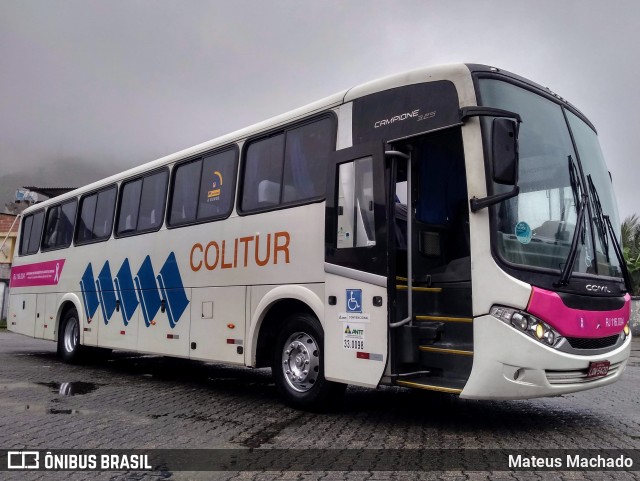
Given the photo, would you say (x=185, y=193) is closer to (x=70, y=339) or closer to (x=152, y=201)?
(x=152, y=201)

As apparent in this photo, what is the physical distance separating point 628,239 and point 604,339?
101ft

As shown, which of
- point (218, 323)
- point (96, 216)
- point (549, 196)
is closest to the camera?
point (549, 196)

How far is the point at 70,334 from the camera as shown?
12.1 meters

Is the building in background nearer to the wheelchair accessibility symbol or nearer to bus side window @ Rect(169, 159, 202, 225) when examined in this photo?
bus side window @ Rect(169, 159, 202, 225)

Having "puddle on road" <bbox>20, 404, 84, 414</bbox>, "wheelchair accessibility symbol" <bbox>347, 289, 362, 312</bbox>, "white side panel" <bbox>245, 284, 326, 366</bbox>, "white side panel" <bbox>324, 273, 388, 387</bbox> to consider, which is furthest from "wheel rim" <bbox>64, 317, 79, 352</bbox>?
"wheelchair accessibility symbol" <bbox>347, 289, 362, 312</bbox>

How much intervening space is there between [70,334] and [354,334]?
27.5 feet

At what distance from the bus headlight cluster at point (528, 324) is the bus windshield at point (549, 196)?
43 centimetres

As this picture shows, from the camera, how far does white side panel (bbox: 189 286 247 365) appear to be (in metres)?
7.44

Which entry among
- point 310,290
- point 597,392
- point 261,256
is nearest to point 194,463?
point 310,290

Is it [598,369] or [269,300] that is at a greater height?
[269,300]

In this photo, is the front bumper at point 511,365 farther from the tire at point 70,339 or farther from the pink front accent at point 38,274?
the pink front accent at point 38,274

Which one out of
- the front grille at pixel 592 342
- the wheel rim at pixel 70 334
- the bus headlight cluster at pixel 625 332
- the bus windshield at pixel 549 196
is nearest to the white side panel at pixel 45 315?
the wheel rim at pixel 70 334

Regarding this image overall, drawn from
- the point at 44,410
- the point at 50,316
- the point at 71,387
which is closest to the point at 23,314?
the point at 50,316

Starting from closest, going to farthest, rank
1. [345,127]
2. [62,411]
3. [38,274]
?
[345,127], [62,411], [38,274]
